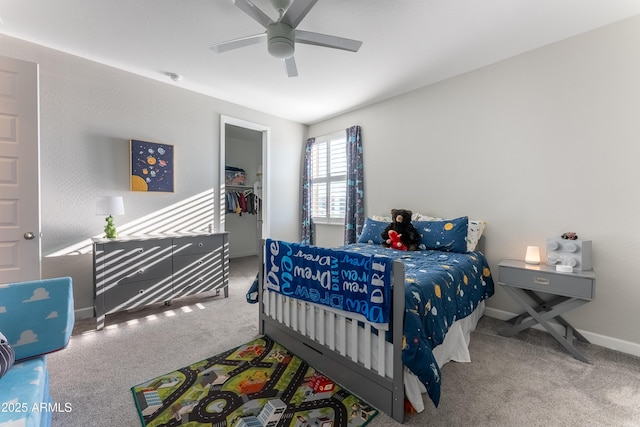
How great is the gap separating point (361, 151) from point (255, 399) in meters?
3.34

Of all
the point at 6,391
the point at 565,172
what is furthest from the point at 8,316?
the point at 565,172

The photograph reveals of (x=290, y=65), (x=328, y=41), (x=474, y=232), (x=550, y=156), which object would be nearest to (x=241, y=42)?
(x=290, y=65)

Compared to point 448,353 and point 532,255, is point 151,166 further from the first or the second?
point 532,255

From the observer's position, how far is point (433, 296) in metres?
1.73

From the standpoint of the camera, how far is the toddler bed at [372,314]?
4.75 ft

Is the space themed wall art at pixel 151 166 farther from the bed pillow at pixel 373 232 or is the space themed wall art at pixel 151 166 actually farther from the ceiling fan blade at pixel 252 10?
the bed pillow at pixel 373 232

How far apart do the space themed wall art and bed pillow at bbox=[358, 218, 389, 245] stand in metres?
2.48

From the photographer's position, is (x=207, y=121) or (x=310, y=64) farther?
(x=207, y=121)

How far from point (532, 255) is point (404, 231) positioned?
1.14 metres

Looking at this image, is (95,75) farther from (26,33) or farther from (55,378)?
(55,378)

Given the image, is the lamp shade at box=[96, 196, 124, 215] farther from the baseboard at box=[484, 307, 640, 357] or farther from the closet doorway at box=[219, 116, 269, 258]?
the baseboard at box=[484, 307, 640, 357]

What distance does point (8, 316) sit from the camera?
1.26m

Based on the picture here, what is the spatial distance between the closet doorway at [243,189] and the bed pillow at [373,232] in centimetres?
232

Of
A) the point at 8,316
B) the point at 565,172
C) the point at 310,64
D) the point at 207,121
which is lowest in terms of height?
the point at 8,316
